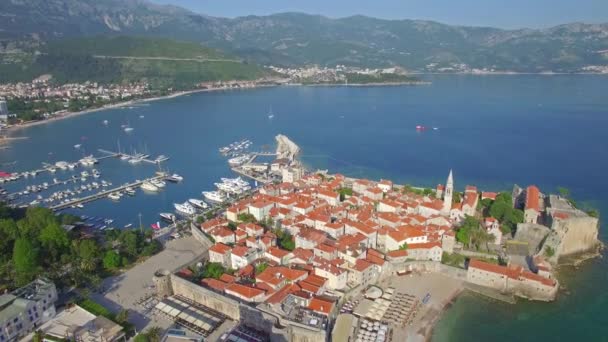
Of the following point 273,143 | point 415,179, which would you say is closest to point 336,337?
point 415,179

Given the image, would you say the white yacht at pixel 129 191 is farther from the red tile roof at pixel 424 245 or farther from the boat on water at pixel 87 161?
the red tile roof at pixel 424 245

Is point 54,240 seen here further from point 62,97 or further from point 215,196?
point 62,97

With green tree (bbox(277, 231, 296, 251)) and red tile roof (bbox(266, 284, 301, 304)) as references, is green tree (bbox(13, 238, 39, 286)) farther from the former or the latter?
green tree (bbox(277, 231, 296, 251))

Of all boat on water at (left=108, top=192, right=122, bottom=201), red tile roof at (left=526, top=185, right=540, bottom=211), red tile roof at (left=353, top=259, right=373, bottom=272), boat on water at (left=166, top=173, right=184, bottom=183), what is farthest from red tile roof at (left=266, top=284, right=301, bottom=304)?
boat on water at (left=166, top=173, right=184, bottom=183)

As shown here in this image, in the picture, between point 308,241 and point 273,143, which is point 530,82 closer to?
point 273,143

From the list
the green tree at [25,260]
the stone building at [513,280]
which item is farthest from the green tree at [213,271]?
the stone building at [513,280]

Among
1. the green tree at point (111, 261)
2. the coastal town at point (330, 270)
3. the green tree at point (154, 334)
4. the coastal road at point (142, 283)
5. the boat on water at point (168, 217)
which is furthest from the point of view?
the boat on water at point (168, 217)
